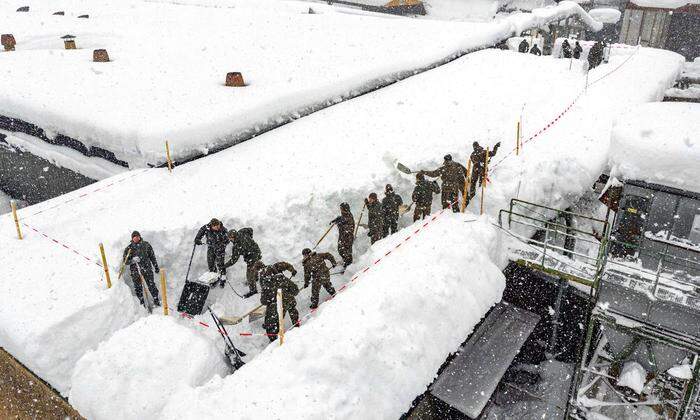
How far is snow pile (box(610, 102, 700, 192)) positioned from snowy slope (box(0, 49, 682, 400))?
3.63m

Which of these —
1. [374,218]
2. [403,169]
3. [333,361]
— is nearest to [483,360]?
[333,361]

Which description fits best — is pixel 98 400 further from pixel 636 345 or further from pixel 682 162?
pixel 682 162

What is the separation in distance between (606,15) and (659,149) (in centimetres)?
3253

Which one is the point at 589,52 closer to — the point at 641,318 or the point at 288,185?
the point at 288,185

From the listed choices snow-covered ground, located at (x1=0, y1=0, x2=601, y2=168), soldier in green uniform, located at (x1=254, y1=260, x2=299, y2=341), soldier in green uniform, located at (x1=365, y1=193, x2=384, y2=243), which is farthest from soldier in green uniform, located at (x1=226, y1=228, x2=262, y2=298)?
snow-covered ground, located at (x1=0, y1=0, x2=601, y2=168)

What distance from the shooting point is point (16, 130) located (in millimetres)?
15234

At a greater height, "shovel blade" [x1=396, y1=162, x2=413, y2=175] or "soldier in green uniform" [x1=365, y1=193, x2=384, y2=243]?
"shovel blade" [x1=396, y1=162, x2=413, y2=175]

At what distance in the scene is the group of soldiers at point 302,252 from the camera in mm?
8828

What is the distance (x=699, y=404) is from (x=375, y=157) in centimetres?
881

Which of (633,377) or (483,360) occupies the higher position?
(483,360)

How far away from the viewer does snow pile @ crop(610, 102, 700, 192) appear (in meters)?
8.16

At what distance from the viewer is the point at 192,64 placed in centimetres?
1959

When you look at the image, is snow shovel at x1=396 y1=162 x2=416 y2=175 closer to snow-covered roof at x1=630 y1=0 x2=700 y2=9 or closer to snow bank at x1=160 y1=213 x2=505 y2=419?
snow bank at x1=160 y1=213 x2=505 y2=419

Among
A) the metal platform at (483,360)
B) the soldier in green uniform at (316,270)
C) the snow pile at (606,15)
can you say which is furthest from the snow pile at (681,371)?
the snow pile at (606,15)
